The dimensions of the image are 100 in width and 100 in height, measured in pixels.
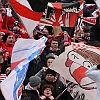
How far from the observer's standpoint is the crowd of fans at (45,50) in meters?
6.97

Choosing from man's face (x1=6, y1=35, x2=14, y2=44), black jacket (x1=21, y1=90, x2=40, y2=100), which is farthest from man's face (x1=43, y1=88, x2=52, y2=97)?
man's face (x1=6, y1=35, x2=14, y2=44)

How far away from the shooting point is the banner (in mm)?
6402

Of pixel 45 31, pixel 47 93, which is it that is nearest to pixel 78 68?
pixel 47 93

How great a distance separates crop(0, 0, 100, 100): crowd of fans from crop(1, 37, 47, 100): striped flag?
0.62 meters

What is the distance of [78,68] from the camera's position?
6.56 meters

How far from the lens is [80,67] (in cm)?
657

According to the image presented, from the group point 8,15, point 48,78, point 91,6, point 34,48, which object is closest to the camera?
point 34,48

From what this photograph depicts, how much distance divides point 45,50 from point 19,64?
3433 millimetres

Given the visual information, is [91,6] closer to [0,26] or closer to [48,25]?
[48,25]

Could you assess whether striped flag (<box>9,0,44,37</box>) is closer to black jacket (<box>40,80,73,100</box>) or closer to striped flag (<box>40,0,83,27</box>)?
black jacket (<box>40,80,73,100</box>)

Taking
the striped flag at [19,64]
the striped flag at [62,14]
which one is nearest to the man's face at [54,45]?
the striped flag at [62,14]

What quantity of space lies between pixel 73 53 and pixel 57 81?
0.82 metres

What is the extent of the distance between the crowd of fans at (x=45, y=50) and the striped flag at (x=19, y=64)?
2.03 ft

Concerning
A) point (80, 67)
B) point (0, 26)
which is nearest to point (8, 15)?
point (0, 26)
